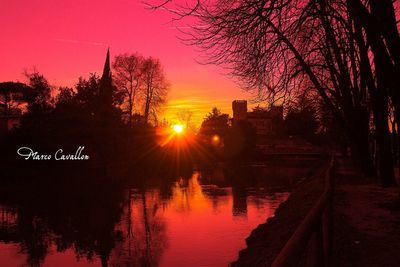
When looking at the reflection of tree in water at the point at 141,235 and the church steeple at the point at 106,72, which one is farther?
the church steeple at the point at 106,72

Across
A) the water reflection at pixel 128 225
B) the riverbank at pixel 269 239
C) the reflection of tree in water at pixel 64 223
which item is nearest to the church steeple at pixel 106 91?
the water reflection at pixel 128 225

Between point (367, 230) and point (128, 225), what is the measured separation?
8.76 m

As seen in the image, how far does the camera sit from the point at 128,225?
1599 cm

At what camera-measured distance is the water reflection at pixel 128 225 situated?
11.7m

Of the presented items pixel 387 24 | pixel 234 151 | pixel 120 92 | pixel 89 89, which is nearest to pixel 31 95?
pixel 89 89

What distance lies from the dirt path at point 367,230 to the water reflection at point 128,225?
3.12 metres

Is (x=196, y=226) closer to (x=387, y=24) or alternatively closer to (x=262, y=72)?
(x=262, y=72)

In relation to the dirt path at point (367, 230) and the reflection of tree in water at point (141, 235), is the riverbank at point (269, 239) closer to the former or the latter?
the dirt path at point (367, 230)

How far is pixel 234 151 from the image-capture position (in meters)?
70.3

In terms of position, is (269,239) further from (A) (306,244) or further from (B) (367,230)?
(A) (306,244)

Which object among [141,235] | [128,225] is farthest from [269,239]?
[128,225]

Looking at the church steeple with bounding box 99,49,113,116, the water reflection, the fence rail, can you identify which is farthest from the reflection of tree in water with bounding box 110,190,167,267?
the church steeple with bounding box 99,49,113,116

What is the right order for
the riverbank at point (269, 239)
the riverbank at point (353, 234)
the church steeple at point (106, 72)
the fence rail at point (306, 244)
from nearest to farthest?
1. the fence rail at point (306, 244)
2. the riverbank at point (353, 234)
3. the riverbank at point (269, 239)
4. the church steeple at point (106, 72)

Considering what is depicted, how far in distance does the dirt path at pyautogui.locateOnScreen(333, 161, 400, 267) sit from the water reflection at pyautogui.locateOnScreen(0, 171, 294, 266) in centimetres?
312
